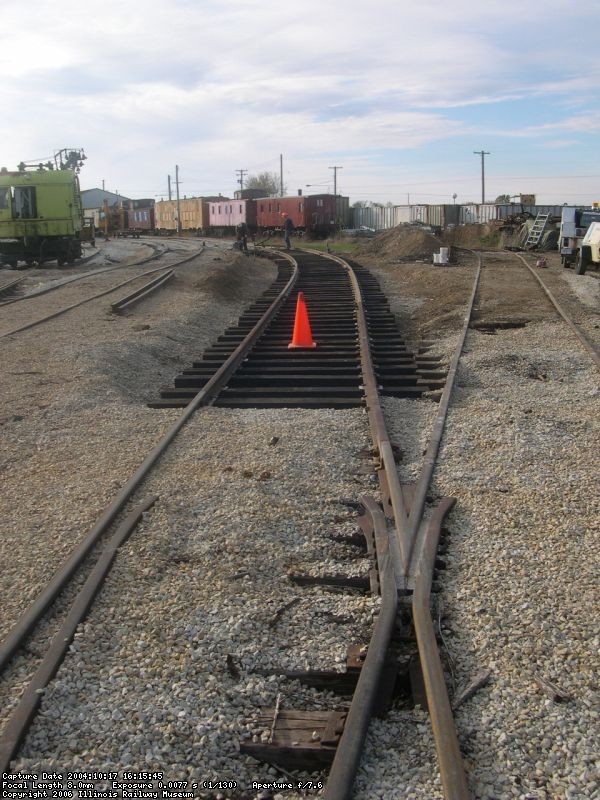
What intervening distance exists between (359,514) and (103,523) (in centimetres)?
161

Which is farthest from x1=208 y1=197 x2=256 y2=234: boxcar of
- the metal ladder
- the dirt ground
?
the dirt ground

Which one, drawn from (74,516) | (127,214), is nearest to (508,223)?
(74,516)

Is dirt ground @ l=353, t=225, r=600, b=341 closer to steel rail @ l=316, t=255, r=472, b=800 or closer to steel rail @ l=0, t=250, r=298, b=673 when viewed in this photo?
steel rail @ l=0, t=250, r=298, b=673

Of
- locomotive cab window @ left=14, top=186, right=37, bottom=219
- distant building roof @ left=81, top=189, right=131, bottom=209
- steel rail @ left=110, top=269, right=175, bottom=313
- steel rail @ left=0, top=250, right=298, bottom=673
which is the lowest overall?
steel rail @ left=0, top=250, right=298, bottom=673

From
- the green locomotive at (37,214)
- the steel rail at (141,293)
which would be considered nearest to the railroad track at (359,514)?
the steel rail at (141,293)

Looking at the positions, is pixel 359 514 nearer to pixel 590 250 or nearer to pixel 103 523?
pixel 103 523

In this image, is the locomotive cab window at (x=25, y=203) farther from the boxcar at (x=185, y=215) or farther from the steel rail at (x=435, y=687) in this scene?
the boxcar at (x=185, y=215)

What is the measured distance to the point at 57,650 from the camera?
Answer: 11.8 feet

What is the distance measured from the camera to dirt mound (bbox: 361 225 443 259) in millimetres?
Answer: 29844

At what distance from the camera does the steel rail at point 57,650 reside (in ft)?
9.96

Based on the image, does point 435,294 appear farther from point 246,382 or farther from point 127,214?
point 127,214

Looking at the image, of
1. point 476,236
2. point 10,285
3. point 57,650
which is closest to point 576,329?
point 57,650

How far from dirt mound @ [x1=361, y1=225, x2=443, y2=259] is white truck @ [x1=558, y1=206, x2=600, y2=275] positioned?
5.39 m

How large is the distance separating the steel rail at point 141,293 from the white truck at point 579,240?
35.0 ft
